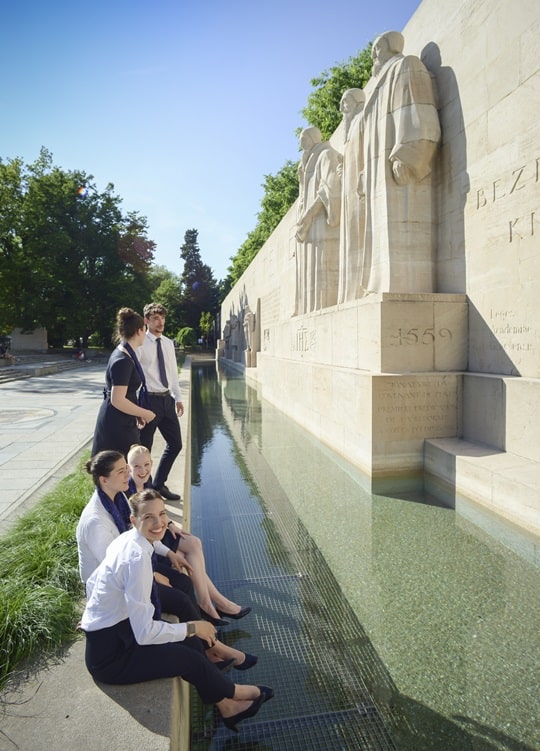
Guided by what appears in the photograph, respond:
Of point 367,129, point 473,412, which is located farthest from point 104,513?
point 367,129

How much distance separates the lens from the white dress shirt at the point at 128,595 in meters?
1.81

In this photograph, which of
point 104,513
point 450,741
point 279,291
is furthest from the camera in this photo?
point 279,291

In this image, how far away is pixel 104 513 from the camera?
2.18m

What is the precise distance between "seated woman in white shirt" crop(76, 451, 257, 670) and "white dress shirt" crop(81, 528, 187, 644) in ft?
0.77

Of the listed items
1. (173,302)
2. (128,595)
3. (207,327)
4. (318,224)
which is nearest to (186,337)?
(207,327)

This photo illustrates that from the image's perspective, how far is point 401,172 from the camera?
668 centimetres

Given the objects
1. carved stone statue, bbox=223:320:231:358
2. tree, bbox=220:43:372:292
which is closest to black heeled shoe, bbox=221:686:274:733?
tree, bbox=220:43:372:292

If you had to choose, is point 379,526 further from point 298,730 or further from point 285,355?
point 285,355

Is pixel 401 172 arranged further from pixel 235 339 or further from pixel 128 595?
pixel 235 339

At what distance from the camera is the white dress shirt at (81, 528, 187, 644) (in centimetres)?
181

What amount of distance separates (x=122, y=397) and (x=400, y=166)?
535 cm

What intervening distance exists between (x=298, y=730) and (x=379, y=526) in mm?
2404

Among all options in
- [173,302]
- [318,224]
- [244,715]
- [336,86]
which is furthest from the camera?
[173,302]

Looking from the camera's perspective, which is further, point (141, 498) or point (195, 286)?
point (195, 286)
